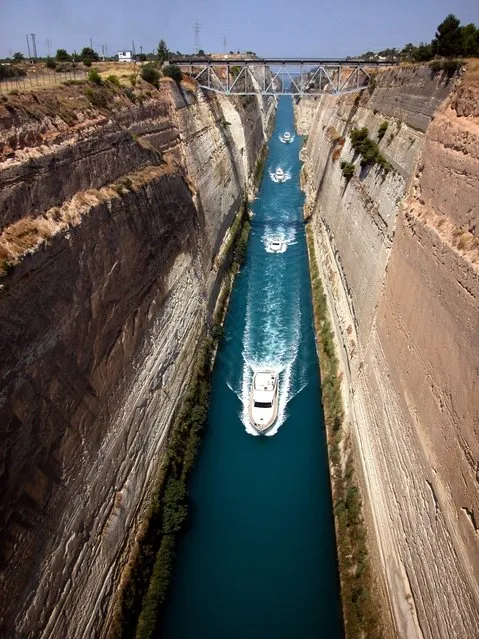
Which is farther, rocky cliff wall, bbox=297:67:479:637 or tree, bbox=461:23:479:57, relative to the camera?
tree, bbox=461:23:479:57

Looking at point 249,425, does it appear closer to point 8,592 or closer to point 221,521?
point 221,521

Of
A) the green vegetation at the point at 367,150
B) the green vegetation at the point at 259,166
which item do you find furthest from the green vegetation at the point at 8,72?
the green vegetation at the point at 259,166

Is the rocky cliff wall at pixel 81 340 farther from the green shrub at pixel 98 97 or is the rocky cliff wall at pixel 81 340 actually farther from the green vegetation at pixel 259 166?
the green vegetation at pixel 259 166

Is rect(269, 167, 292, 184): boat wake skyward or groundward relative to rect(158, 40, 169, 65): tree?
groundward

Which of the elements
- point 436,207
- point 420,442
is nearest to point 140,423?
point 420,442

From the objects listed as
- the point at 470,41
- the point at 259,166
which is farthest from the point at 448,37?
the point at 259,166

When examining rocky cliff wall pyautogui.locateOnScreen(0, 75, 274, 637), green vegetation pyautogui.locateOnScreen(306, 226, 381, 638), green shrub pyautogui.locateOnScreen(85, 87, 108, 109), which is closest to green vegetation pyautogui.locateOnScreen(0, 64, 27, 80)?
rocky cliff wall pyautogui.locateOnScreen(0, 75, 274, 637)

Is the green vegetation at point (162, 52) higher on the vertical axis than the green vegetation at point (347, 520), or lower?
higher

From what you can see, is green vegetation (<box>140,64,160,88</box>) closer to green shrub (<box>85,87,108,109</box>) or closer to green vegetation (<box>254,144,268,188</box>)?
green shrub (<box>85,87,108,109</box>)
